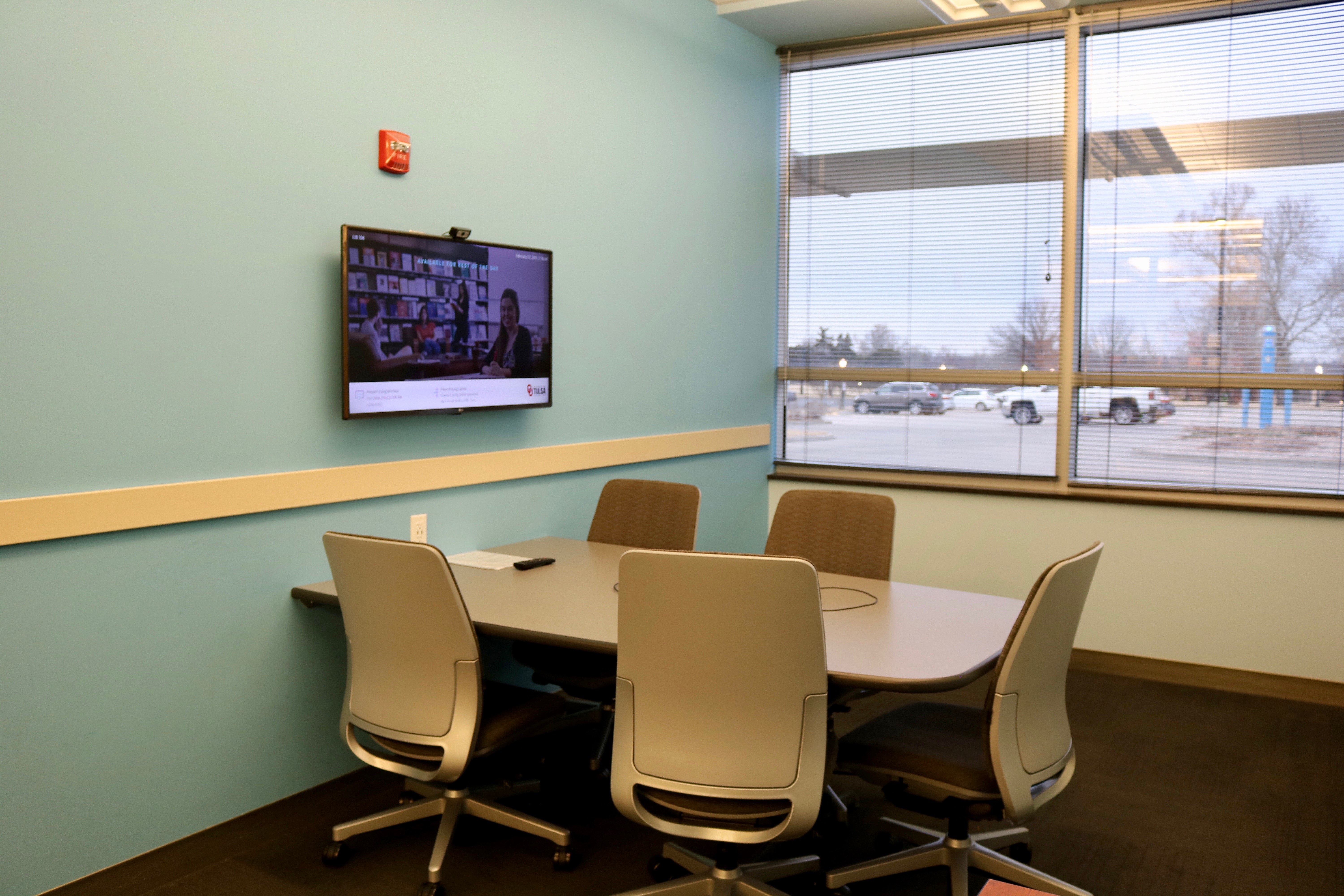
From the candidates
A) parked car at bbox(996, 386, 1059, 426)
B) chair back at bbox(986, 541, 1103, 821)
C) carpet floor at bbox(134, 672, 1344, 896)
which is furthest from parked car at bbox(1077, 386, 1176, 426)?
chair back at bbox(986, 541, 1103, 821)

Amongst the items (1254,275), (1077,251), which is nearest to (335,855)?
(1077,251)

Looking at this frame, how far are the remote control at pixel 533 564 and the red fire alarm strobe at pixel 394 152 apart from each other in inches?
Answer: 54.3

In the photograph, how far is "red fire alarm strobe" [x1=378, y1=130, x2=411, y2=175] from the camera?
3119 millimetres

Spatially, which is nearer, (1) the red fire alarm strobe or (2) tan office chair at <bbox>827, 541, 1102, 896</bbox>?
(2) tan office chair at <bbox>827, 541, 1102, 896</bbox>

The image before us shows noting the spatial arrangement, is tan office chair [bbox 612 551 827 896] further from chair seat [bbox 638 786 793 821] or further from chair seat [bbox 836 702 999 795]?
chair seat [bbox 836 702 999 795]

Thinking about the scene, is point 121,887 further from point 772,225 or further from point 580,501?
point 772,225

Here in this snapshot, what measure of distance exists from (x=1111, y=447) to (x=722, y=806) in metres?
A: 3.48

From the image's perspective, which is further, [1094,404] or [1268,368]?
[1094,404]

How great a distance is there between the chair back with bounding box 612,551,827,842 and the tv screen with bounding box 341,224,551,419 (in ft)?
4.63

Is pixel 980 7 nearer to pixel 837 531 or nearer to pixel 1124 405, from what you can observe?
pixel 1124 405

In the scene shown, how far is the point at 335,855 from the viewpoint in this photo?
2691mm

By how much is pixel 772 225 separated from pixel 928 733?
3637mm

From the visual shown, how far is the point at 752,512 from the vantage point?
17.7 feet

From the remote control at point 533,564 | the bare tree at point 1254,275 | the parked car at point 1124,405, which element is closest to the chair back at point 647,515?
the remote control at point 533,564
